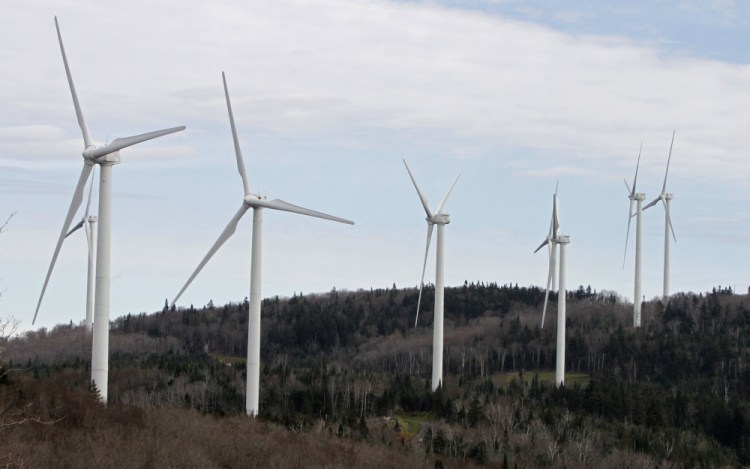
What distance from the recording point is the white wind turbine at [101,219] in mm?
70688

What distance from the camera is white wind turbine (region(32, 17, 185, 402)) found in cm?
7069

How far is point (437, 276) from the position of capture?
124 m

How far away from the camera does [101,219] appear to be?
7231 centimetres

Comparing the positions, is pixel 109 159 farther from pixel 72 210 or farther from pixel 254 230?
pixel 254 230

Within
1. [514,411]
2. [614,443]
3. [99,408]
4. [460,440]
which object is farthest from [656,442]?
[99,408]

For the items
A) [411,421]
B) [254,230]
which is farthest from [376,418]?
[254,230]

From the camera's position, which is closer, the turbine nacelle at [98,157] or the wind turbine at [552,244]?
the turbine nacelle at [98,157]

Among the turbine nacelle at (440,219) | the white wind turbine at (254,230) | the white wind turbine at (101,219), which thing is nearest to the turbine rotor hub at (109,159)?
the white wind turbine at (101,219)

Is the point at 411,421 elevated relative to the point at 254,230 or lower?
lower

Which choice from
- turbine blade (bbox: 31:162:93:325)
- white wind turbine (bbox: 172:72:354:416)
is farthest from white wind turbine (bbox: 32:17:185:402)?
white wind turbine (bbox: 172:72:354:416)

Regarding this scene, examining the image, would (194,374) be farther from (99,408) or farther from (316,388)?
(99,408)

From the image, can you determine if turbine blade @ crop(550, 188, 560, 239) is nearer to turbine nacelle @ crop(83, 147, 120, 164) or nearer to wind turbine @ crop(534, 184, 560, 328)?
wind turbine @ crop(534, 184, 560, 328)

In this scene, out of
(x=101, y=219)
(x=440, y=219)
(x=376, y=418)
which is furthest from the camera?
(x=376, y=418)

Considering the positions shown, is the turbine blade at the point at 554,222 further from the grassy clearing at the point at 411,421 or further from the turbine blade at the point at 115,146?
the turbine blade at the point at 115,146
